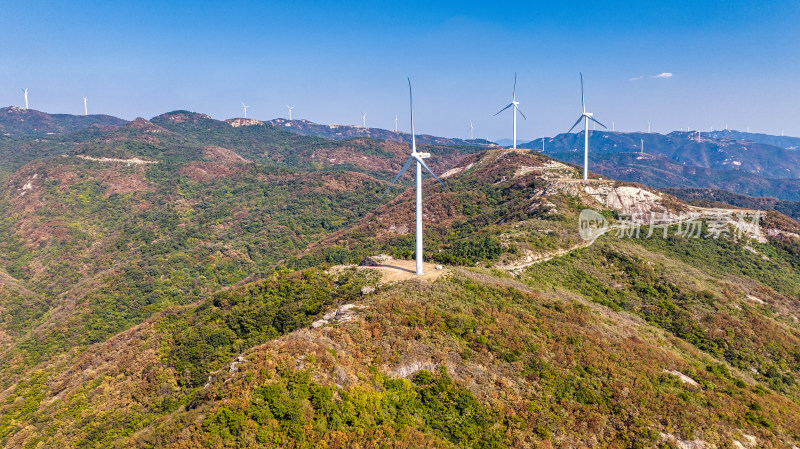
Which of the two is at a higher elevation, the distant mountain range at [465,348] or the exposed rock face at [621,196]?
the exposed rock face at [621,196]

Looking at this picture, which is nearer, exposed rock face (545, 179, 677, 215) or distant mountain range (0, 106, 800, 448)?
distant mountain range (0, 106, 800, 448)

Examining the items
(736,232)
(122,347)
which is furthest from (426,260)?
(736,232)

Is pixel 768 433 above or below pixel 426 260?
below

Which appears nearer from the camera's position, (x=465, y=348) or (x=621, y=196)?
(x=465, y=348)

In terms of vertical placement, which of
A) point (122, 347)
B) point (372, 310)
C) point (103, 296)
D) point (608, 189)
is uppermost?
point (608, 189)

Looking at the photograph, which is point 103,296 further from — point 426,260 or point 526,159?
point 526,159

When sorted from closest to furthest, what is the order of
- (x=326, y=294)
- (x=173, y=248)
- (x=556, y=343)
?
(x=556, y=343) < (x=326, y=294) < (x=173, y=248)

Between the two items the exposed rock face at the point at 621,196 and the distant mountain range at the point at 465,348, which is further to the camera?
the exposed rock face at the point at 621,196

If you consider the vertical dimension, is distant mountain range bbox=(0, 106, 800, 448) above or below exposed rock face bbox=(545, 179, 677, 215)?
below

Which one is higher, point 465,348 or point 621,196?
point 621,196

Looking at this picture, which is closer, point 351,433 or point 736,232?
point 351,433

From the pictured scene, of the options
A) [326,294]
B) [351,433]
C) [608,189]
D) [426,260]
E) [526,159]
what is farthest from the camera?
[526,159]
